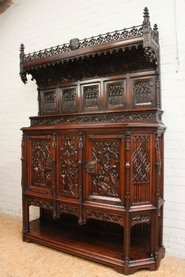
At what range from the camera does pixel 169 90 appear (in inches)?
99.5

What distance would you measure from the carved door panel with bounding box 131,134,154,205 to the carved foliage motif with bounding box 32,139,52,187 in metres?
1.00

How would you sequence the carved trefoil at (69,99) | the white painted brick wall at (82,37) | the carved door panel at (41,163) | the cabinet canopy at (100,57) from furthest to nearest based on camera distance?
1. the carved trefoil at (69,99)
2. the carved door panel at (41,163)
3. the white painted brick wall at (82,37)
4. the cabinet canopy at (100,57)

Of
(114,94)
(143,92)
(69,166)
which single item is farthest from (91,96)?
(69,166)

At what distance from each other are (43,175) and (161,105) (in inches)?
62.1

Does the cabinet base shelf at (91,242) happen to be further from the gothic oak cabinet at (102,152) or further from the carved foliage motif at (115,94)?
the carved foliage motif at (115,94)

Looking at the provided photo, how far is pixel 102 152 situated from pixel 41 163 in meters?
0.83

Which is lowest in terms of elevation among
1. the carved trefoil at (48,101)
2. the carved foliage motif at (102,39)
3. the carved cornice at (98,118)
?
the carved cornice at (98,118)

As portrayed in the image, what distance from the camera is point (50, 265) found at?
2354 millimetres

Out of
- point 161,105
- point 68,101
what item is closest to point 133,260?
point 161,105

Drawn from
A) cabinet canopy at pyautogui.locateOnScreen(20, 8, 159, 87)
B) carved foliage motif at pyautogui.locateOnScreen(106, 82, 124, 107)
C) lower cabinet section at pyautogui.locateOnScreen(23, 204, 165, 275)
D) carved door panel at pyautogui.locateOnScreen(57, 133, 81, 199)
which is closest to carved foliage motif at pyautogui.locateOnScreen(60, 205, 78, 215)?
lower cabinet section at pyautogui.locateOnScreen(23, 204, 165, 275)

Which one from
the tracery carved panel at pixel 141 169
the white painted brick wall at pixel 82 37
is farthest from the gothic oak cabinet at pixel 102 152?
the white painted brick wall at pixel 82 37

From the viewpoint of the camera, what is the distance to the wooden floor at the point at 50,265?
2.20 metres

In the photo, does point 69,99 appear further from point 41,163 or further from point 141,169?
point 141,169

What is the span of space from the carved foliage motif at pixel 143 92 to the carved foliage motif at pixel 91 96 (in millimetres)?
496
